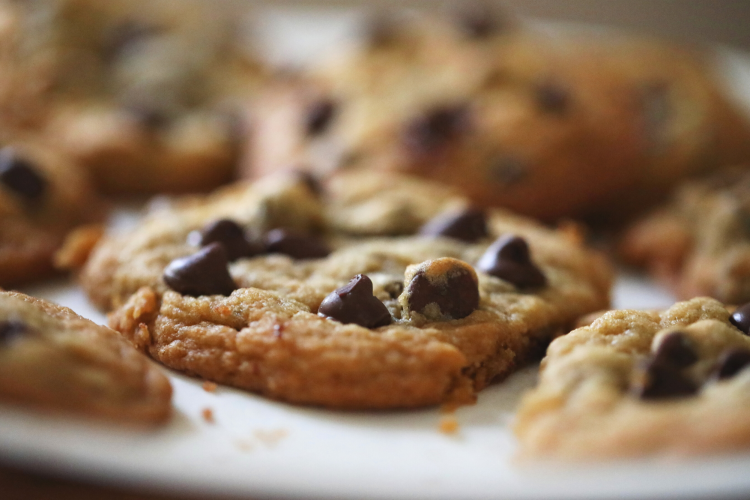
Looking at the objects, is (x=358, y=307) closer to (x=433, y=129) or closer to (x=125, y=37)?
(x=433, y=129)

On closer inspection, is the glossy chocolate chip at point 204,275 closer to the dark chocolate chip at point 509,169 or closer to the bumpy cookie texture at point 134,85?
the bumpy cookie texture at point 134,85

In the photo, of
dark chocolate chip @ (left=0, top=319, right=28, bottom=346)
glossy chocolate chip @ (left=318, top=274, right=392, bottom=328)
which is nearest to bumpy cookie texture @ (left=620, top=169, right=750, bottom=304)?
glossy chocolate chip @ (left=318, top=274, right=392, bottom=328)

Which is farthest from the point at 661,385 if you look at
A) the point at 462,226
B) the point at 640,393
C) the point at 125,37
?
the point at 125,37

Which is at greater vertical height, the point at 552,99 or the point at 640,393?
the point at 552,99

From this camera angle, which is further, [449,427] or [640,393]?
[449,427]

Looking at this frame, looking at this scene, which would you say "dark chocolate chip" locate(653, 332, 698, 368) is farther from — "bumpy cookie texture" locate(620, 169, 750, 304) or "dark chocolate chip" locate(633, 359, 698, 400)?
"bumpy cookie texture" locate(620, 169, 750, 304)

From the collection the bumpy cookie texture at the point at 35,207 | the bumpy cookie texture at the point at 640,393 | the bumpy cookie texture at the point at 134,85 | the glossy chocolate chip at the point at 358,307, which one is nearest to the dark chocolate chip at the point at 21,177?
the bumpy cookie texture at the point at 35,207

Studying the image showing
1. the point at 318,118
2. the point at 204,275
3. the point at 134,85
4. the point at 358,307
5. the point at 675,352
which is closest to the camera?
the point at 675,352
